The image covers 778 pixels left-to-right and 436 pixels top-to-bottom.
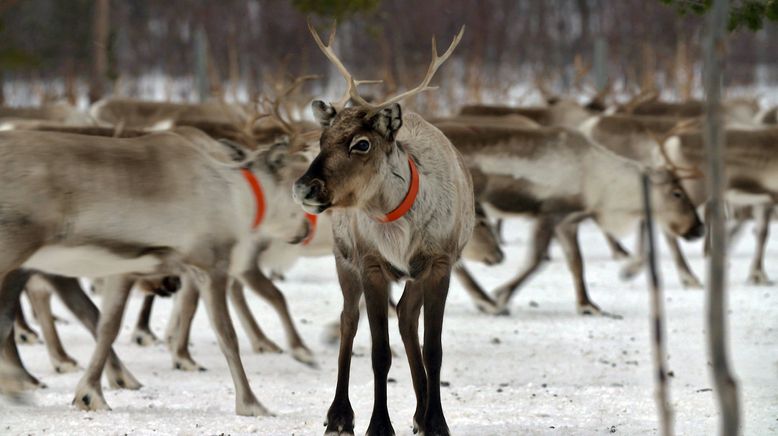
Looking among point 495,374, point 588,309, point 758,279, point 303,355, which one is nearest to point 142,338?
point 303,355

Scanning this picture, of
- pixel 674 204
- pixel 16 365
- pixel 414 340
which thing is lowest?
pixel 16 365

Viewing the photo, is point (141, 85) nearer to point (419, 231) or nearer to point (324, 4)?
point (324, 4)

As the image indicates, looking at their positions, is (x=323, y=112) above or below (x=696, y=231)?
above

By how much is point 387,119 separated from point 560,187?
4431 mm

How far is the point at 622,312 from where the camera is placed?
768 centimetres

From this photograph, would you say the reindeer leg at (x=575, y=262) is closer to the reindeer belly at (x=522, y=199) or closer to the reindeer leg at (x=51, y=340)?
the reindeer belly at (x=522, y=199)

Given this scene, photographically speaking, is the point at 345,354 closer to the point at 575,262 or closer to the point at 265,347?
the point at 265,347

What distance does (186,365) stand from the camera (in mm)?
5902

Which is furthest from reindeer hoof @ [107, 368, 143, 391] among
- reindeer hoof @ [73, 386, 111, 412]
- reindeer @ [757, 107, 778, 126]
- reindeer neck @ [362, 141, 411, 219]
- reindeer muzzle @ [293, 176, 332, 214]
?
reindeer @ [757, 107, 778, 126]

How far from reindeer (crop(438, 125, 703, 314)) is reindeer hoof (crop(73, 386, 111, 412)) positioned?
3.54 m

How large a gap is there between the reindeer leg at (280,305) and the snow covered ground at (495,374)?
0.26 feet

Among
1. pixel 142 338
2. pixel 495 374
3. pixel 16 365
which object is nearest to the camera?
pixel 16 365

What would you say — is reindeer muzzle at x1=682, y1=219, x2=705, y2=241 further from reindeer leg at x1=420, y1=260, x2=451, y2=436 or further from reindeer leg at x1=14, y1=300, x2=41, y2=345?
reindeer leg at x1=420, y1=260, x2=451, y2=436

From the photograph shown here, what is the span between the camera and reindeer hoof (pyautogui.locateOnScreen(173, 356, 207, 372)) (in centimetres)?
590
